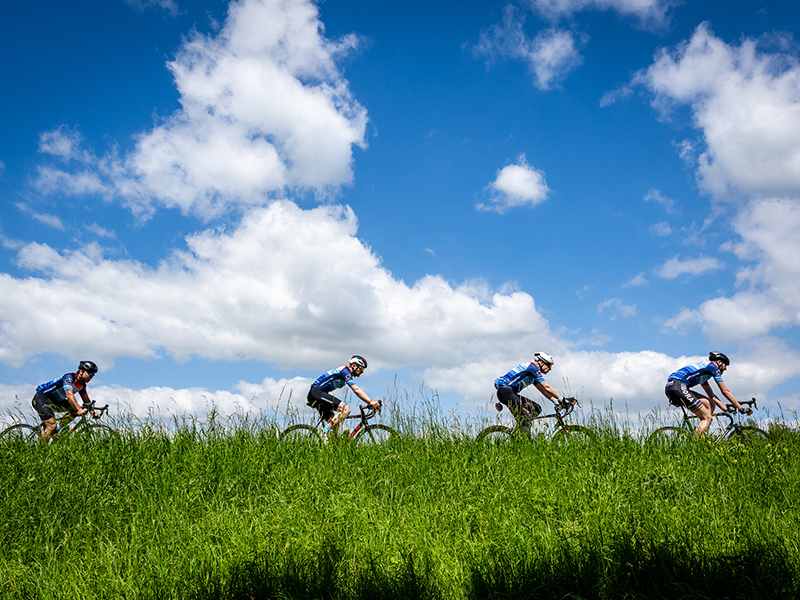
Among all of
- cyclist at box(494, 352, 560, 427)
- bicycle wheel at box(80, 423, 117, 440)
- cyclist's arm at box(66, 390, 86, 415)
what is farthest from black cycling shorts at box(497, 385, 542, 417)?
cyclist's arm at box(66, 390, 86, 415)

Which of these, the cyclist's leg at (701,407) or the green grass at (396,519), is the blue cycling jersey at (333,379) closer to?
the green grass at (396,519)

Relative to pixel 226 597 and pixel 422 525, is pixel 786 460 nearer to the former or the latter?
pixel 422 525

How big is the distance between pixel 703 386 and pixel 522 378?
385 centimetres

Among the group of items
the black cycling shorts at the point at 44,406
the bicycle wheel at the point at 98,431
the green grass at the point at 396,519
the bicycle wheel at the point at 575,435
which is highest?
the black cycling shorts at the point at 44,406

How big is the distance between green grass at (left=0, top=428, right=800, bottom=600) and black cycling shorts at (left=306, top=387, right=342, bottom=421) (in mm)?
3357

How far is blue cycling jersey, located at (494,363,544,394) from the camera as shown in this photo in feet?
40.2

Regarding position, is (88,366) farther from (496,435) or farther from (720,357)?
(720,357)

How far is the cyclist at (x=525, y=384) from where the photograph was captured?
39.1 ft

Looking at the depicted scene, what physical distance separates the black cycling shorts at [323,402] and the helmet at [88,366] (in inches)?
196

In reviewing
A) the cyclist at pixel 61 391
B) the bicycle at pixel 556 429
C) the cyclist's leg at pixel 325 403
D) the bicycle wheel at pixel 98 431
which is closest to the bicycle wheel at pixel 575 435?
the bicycle at pixel 556 429

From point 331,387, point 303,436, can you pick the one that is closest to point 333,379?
point 331,387

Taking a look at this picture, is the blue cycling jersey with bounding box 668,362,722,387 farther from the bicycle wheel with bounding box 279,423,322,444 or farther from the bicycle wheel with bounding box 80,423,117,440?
the bicycle wheel with bounding box 80,423,117,440

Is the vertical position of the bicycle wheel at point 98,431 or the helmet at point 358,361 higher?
the helmet at point 358,361

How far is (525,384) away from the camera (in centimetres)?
1233
